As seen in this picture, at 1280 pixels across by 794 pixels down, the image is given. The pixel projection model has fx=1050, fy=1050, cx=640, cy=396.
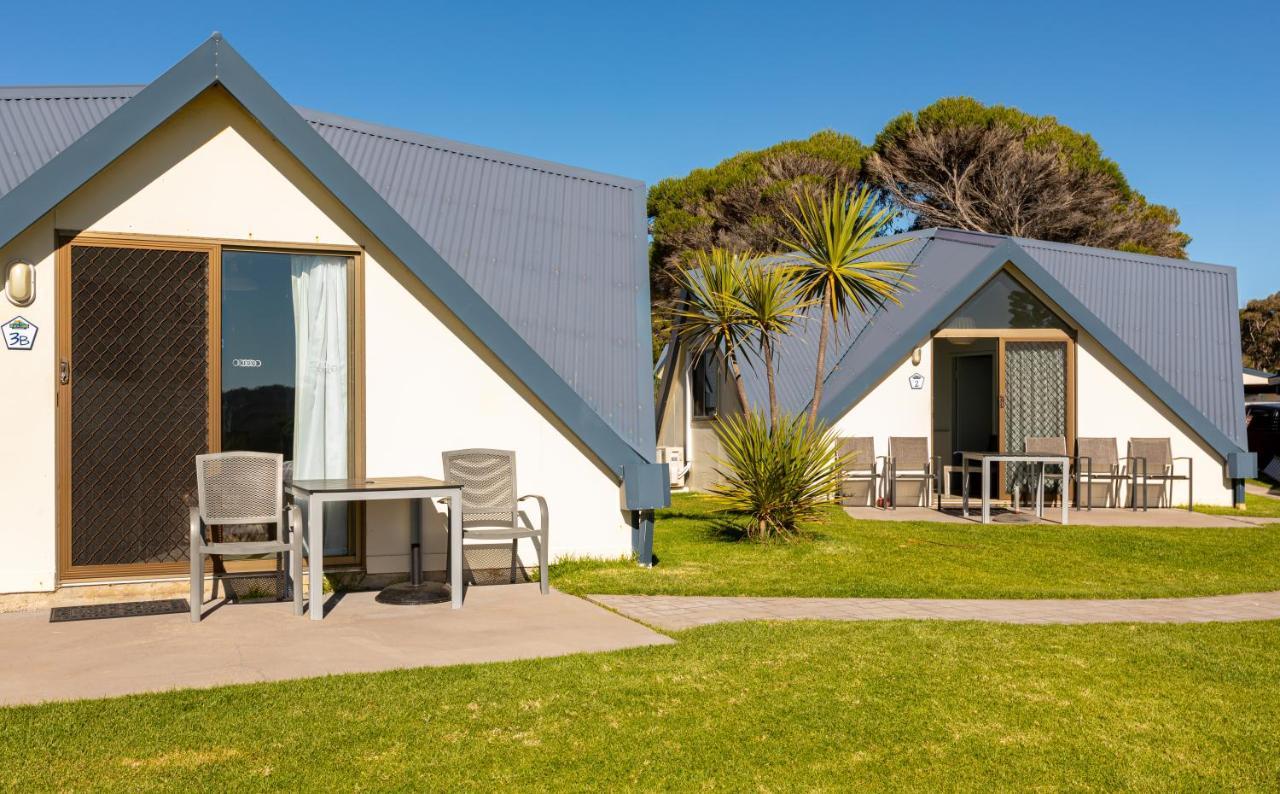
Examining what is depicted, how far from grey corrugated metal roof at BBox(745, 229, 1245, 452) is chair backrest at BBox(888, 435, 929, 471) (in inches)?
34.6

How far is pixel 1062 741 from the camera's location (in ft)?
15.3

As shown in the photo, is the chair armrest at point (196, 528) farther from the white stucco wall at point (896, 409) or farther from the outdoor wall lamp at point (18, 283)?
the white stucco wall at point (896, 409)

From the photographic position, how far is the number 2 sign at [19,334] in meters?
7.39

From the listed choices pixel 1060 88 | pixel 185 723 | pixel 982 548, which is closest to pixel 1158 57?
pixel 1060 88

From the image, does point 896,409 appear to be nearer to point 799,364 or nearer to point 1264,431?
point 799,364

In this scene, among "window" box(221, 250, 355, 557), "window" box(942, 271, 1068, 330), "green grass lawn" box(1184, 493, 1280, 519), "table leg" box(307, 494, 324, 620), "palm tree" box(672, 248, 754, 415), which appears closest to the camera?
"table leg" box(307, 494, 324, 620)

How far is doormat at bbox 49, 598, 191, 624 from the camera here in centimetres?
709

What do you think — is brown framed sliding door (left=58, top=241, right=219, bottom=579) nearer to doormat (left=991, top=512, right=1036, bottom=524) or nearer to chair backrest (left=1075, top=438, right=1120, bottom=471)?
doormat (left=991, top=512, right=1036, bottom=524)

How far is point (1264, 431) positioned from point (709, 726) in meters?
20.5

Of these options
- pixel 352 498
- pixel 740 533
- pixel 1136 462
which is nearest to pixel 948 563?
pixel 740 533

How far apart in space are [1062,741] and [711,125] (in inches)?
1160

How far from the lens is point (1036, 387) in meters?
15.4

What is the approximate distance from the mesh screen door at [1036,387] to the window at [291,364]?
10.5 meters

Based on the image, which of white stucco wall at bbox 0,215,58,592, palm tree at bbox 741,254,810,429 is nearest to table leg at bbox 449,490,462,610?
white stucco wall at bbox 0,215,58,592
